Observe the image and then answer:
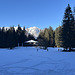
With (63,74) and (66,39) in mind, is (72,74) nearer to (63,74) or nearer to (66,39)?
(63,74)

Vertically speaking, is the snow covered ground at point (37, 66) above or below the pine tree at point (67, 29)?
below

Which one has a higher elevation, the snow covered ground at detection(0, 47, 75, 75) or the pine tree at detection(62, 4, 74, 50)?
the pine tree at detection(62, 4, 74, 50)

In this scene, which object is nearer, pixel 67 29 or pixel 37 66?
pixel 37 66

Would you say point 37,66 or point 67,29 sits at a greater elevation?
point 67,29

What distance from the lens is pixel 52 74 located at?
6410mm

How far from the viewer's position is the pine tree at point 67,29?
26.2 metres

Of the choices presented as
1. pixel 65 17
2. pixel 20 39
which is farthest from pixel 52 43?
pixel 65 17

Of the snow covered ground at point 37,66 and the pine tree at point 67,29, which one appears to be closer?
the snow covered ground at point 37,66

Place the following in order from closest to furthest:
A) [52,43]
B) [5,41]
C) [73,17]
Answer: [73,17]
[5,41]
[52,43]

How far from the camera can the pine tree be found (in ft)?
85.8

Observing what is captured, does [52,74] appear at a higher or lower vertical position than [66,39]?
lower

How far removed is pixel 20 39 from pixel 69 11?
4182 centimetres

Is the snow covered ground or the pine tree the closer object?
the snow covered ground

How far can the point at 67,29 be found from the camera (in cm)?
2727
